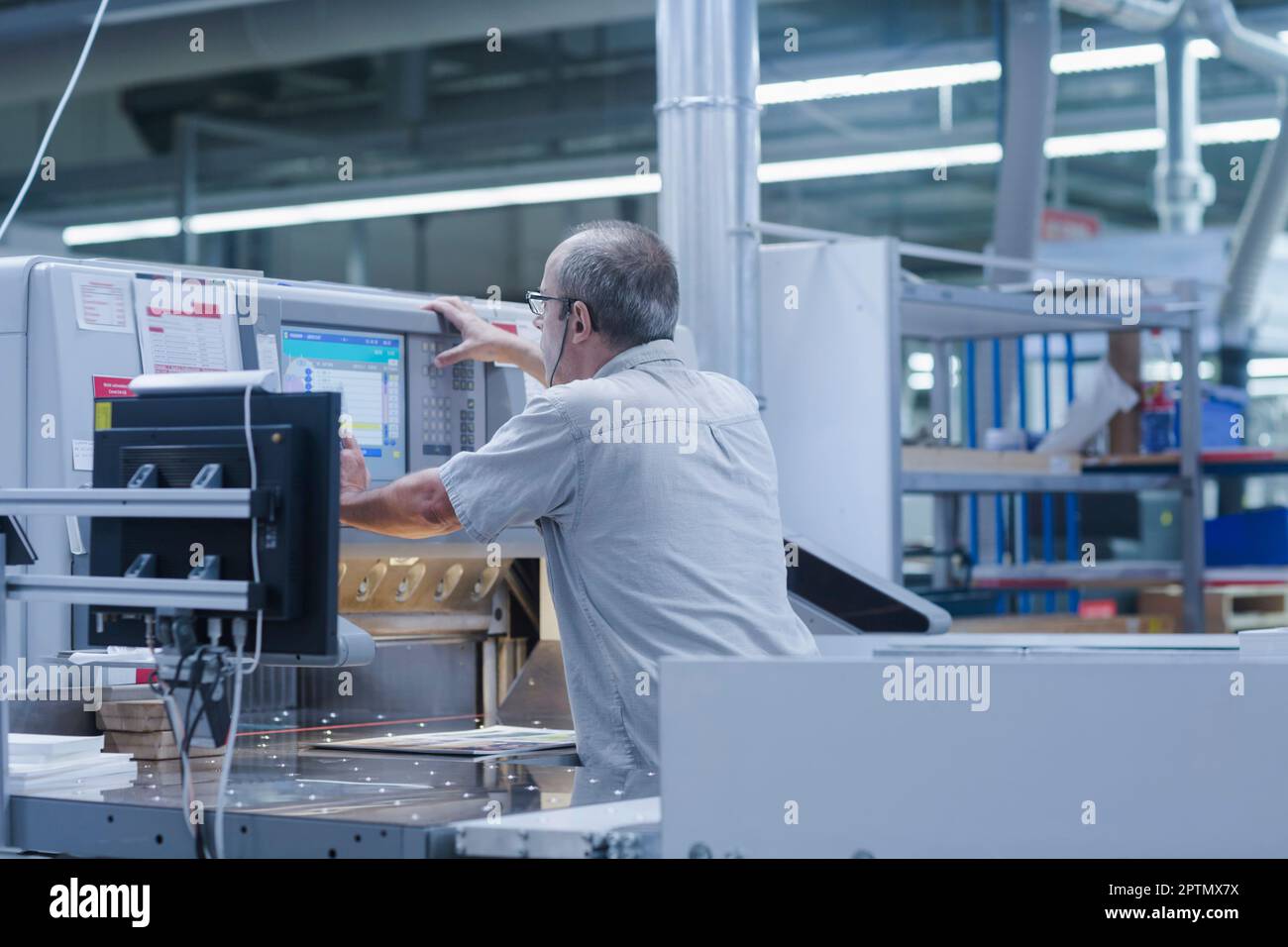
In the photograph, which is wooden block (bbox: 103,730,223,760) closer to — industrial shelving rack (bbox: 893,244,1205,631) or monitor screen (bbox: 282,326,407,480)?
monitor screen (bbox: 282,326,407,480)

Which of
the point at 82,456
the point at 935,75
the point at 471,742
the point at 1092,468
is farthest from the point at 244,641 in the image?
the point at 935,75

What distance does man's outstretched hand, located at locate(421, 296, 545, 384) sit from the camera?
3178 mm

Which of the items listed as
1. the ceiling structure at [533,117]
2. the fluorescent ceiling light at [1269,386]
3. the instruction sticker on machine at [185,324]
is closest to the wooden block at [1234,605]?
the ceiling structure at [533,117]

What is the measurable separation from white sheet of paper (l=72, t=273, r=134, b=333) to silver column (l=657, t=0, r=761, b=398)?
5.24 feet

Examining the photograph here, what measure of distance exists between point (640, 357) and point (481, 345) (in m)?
0.61

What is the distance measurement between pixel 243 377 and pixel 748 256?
2105 millimetres

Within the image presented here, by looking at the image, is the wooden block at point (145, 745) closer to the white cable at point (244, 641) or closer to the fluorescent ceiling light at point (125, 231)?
the white cable at point (244, 641)

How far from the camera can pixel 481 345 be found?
3.19m

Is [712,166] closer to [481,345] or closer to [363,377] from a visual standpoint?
[481,345]

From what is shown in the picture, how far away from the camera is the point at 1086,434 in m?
5.70

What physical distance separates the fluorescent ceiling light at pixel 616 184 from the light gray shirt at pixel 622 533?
266 inches

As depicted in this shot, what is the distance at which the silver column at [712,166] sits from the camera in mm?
3906
